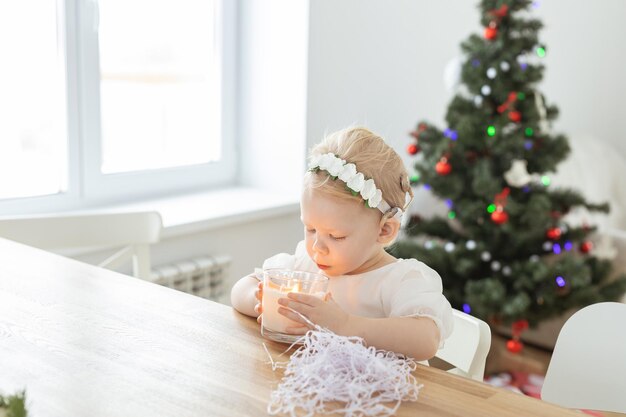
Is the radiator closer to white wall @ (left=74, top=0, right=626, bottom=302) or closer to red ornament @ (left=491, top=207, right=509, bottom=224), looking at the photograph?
white wall @ (left=74, top=0, right=626, bottom=302)

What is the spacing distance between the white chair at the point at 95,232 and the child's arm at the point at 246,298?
689 mm

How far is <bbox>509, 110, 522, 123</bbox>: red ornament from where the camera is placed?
298cm

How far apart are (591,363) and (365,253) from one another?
0.43 m

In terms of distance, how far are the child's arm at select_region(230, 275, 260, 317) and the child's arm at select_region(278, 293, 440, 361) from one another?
150 millimetres

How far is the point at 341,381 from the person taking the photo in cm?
98

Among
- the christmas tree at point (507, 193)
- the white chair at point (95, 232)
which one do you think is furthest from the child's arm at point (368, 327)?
the christmas tree at point (507, 193)

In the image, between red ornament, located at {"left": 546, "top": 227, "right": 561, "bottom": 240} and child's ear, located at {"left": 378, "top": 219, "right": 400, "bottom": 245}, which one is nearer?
child's ear, located at {"left": 378, "top": 219, "right": 400, "bottom": 245}

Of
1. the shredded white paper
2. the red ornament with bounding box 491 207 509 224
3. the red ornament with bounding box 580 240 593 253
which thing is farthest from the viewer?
the red ornament with bounding box 580 240 593 253

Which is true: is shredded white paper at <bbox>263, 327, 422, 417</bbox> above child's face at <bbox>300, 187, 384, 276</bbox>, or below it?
below

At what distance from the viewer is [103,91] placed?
111 inches

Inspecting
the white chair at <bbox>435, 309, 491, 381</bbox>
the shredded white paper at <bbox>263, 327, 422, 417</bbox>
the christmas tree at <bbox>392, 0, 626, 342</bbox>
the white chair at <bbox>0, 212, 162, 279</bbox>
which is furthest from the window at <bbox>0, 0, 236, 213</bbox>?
the shredded white paper at <bbox>263, 327, 422, 417</bbox>

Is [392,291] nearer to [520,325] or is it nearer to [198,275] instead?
[198,275]

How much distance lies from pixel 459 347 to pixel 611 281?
6.49 feet

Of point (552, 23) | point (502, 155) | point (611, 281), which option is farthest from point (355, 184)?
point (552, 23)
